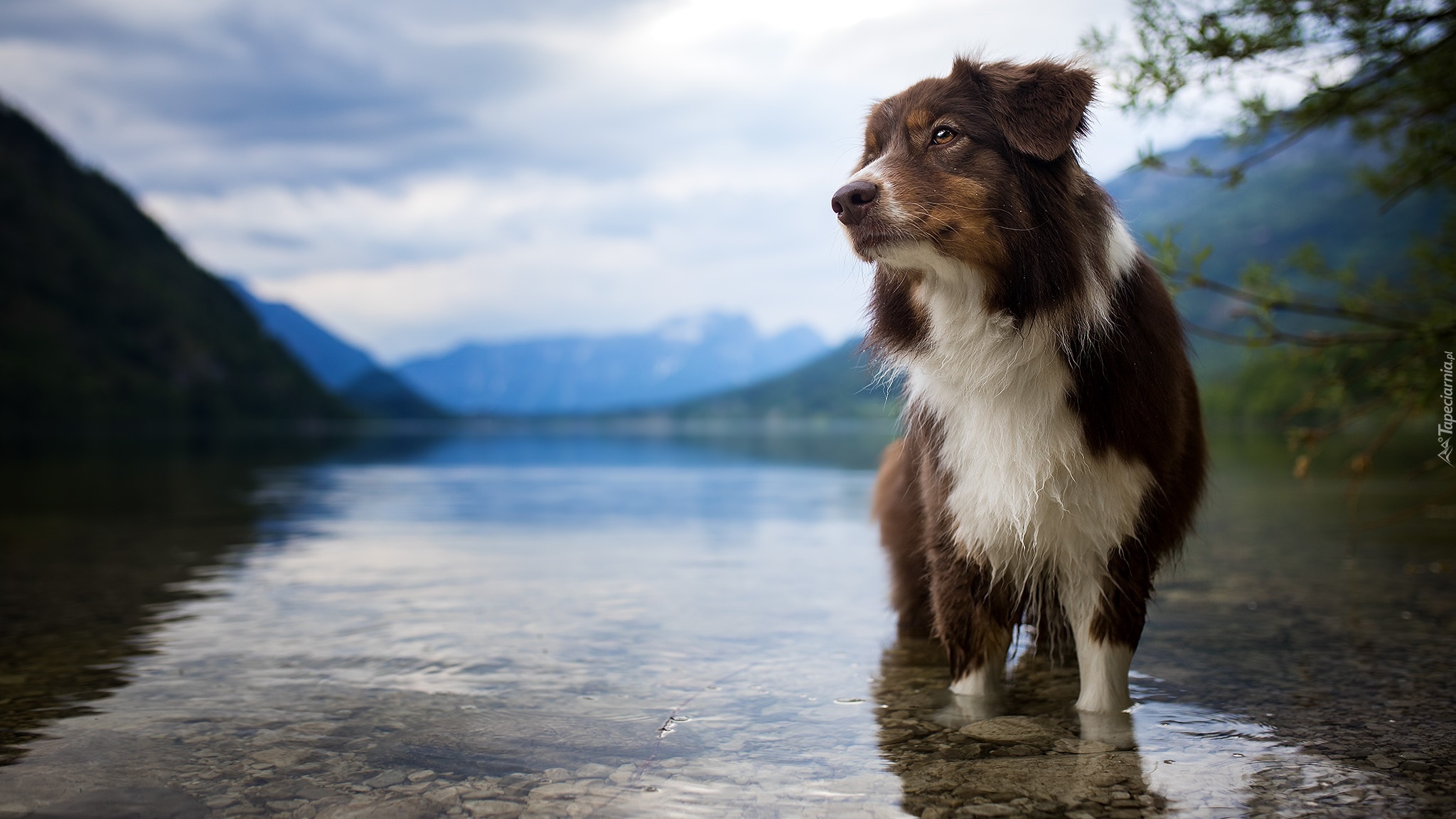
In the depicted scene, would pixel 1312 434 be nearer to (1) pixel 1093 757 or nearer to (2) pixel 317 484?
(1) pixel 1093 757

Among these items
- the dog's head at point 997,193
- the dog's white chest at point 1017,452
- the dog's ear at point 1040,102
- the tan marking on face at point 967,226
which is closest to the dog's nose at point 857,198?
the dog's head at point 997,193

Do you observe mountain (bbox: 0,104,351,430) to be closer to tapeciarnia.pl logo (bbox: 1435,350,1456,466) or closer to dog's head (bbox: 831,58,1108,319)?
dog's head (bbox: 831,58,1108,319)

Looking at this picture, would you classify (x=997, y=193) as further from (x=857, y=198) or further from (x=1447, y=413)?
(x=1447, y=413)

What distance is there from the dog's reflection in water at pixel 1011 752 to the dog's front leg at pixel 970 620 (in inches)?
4.2

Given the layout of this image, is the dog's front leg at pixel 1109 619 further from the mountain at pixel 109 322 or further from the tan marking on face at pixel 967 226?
the mountain at pixel 109 322

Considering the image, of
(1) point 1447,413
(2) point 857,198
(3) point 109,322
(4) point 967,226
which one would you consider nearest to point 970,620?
(4) point 967,226

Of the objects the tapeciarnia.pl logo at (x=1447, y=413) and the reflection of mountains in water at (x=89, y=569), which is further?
the tapeciarnia.pl logo at (x=1447, y=413)

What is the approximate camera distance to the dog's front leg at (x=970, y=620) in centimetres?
440

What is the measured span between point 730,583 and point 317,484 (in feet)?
54.8

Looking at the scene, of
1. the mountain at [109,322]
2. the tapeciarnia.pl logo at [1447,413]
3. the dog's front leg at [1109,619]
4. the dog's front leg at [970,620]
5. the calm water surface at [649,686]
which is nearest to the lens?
the calm water surface at [649,686]

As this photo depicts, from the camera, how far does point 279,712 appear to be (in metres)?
4.55

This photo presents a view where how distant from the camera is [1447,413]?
6.37 meters

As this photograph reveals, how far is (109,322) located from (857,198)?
182423mm

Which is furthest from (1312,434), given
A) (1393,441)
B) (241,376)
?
(241,376)
